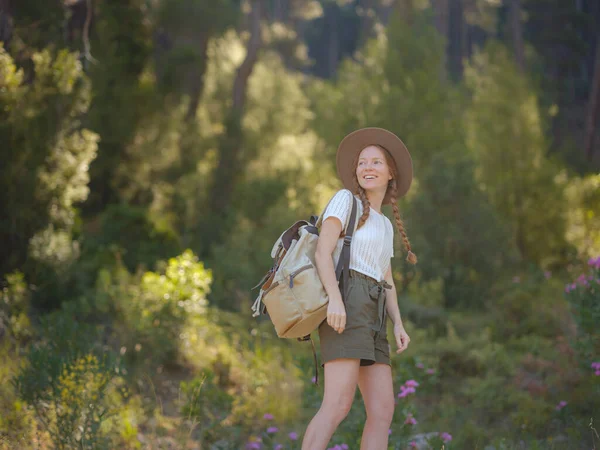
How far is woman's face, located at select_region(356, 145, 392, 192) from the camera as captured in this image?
3.34 m

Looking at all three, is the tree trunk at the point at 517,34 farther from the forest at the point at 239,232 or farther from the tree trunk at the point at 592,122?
the tree trunk at the point at 592,122

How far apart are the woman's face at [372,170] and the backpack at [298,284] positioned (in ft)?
0.80

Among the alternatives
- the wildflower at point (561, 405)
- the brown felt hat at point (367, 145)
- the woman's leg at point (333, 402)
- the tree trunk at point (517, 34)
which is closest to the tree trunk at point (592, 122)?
the tree trunk at point (517, 34)

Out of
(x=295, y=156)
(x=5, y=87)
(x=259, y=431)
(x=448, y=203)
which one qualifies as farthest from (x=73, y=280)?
(x=295, y=156)

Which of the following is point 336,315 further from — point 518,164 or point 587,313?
point 518,164

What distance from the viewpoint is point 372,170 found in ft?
11.0

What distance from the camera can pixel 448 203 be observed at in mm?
10195

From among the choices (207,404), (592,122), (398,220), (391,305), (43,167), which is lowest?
(207,404)

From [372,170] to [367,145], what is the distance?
17cm

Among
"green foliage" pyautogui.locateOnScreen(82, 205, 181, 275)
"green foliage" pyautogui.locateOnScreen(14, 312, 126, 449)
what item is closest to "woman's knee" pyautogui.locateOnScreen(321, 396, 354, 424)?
"green foliage" pyautogui.locateOnScreen(14, 312, 126, 449)

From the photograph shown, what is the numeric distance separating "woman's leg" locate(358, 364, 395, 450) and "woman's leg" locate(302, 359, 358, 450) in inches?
5.6

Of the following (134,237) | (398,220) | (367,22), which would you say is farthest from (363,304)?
(367,22)

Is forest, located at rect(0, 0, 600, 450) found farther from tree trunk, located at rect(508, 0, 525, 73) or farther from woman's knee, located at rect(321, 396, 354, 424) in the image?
woman's knee, located at rect(321, 396, 354, 424)

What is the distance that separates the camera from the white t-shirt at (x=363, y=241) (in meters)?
3.11
